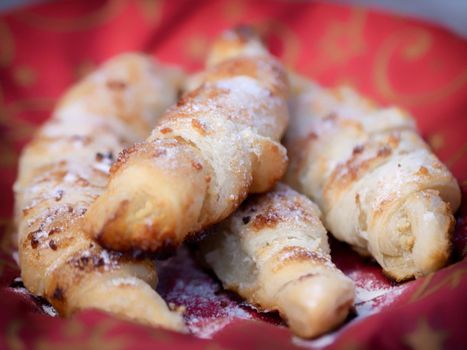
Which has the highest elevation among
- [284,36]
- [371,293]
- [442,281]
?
[284,36]

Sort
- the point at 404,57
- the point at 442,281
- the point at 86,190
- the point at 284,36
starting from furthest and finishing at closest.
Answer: the point at 284,36, the point at 404,57, the point at 86,190, the point at 442,281

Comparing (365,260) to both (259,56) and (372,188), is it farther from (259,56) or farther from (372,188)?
(259,56)

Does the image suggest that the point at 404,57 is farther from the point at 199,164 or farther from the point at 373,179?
the point at 199,164

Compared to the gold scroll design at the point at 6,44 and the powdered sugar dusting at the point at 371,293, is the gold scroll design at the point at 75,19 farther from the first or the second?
the powdered sugar dusting at the point at 371,293

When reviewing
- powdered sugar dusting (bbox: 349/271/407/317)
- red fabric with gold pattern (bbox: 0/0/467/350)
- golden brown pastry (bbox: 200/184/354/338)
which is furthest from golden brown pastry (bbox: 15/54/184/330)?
powdered sugar dusting (bbox: 349/271/407/317)

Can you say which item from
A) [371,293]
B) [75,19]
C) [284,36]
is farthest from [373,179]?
[75,19]

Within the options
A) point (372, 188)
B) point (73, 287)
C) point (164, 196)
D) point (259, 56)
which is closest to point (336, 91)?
point (259, 56)
